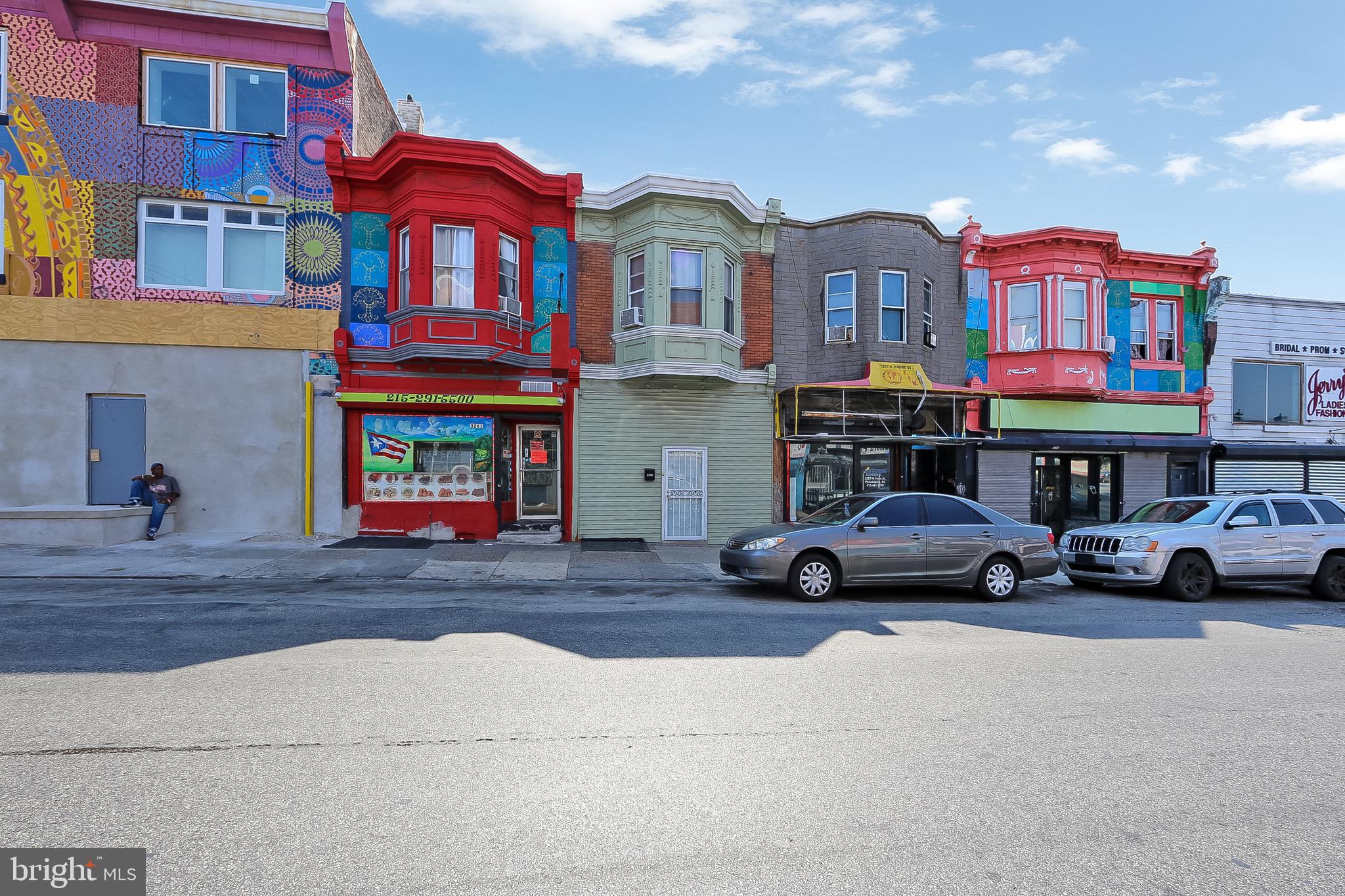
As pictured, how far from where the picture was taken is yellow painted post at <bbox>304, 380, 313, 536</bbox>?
1455 cm

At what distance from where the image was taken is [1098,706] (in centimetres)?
507

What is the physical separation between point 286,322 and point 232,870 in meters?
13.8

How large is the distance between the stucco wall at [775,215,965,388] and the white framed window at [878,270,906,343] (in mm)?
117

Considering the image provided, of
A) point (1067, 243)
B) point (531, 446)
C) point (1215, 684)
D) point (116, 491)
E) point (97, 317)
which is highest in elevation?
point (1067, 243)

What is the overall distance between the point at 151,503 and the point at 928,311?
680 inches

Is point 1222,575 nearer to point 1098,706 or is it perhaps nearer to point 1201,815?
point 1098,706

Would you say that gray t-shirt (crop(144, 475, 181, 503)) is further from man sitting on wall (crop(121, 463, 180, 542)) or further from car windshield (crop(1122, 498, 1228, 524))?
car windshield (crop(1122, 498, 1228, 524))

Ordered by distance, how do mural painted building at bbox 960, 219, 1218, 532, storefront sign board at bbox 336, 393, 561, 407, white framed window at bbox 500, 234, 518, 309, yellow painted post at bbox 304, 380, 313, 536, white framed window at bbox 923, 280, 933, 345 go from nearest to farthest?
storefront sign board at bbox 336, 393, 561, 407
yellow painted post at bbox 304, 380, 313, 536
white framed window at bbox 500, 234, 518, 309
white framed window at bbox 923, 280, 933, 345
mural painted building at bbox 960, 219, 1218, 532

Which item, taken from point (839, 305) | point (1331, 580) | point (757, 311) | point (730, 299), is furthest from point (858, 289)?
point (1331, 580)

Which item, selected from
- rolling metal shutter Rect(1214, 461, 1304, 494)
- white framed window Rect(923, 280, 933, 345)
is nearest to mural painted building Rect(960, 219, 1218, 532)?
rolling metal shutter Rect(1214, 461, 1304, 494)

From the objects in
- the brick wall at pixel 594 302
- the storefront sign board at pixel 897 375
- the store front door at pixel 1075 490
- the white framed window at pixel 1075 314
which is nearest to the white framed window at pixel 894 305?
the storefront sign board at pixel 897 375

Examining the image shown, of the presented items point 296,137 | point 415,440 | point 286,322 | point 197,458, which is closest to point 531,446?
point 415,440

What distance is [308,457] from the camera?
14547mm

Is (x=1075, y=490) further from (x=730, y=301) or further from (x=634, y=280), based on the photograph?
(x=634, y=280)
